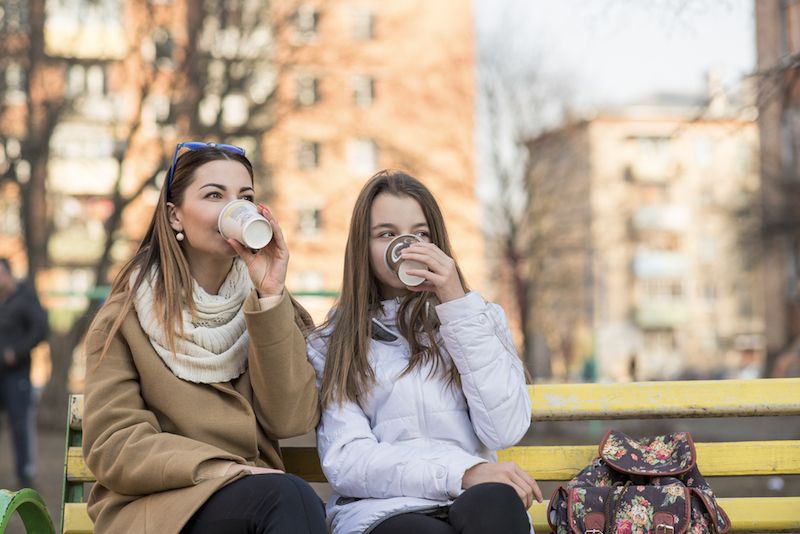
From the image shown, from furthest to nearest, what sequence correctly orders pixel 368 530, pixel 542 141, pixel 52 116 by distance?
pixel 542 141, pixel 52 116, pixel 368 530

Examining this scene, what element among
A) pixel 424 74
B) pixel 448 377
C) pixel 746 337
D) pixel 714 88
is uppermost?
pixel 424 74

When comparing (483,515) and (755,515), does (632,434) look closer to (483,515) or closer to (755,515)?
(755,515)

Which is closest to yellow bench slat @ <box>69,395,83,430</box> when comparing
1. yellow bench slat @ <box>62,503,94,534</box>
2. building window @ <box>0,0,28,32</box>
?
yellow bench slat @ <box>62,503,94,534</box>

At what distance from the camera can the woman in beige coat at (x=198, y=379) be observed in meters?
2.93

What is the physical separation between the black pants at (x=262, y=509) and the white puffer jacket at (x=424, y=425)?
0.29 m

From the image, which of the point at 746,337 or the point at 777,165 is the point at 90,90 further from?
the point at 746,337

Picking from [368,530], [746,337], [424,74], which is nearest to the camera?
[368,530]

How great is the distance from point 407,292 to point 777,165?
802 inches

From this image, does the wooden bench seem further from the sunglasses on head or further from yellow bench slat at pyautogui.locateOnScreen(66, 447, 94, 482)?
the sunglasses on head

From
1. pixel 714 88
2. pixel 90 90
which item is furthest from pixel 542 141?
pixel 714 88

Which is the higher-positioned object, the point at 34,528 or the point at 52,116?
the point at 52,116

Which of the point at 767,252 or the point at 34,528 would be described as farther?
the point at 767,252

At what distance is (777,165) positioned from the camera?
22.4 metres

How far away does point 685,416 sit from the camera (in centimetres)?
354
